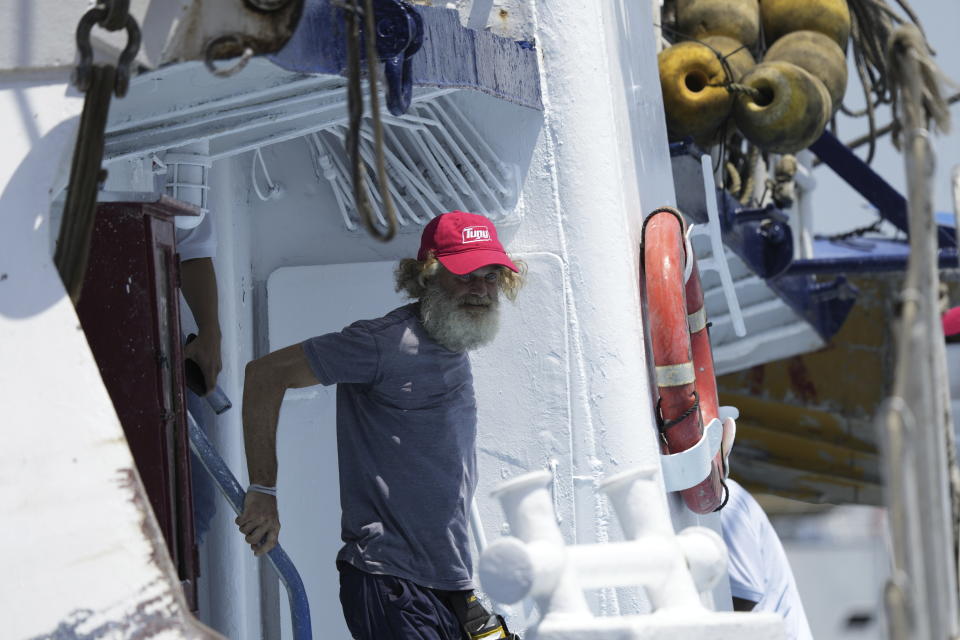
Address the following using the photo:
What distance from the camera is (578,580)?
2221 millimetres

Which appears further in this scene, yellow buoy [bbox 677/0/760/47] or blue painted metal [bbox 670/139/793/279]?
yellow buoy [bbox 677/0/760/47]

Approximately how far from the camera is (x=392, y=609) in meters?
2.97

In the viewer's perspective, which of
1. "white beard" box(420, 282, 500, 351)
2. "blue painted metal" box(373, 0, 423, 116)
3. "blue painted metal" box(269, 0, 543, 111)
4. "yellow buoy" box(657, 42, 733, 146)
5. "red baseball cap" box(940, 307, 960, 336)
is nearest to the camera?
"blue painted metal" box(269, 0, 543, 111)

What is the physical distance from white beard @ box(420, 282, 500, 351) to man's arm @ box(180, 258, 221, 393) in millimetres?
557

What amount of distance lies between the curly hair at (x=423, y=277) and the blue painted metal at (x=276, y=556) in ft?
1.99

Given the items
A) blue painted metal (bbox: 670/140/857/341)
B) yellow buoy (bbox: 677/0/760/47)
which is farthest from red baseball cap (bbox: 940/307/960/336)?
yellow buoy (bbox: 677/0/760/47)

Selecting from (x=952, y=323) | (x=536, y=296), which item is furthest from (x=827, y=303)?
(x=536, y=296)

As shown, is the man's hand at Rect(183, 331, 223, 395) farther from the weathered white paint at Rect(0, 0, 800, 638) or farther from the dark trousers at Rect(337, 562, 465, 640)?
the dark trousers at Rect(337, 562, 465, 640)

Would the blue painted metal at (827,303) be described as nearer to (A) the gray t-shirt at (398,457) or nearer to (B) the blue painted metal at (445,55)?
(B) the blue painted metal at (445,55)

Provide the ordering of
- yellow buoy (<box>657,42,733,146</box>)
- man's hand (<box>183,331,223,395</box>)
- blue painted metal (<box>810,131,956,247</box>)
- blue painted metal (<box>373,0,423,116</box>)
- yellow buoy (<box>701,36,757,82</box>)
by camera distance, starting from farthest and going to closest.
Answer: blue painted metal (<box>810,131,956,247</box>), yellow buoy (<box>701,36,757,82</box>), yellow buoy (<box>657,42,733,146</box>), man's hand (<box>183,331,223,395</box>), blue painted metal (<box>373,0,423,116</box>)

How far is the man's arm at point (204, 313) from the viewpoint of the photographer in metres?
3.30

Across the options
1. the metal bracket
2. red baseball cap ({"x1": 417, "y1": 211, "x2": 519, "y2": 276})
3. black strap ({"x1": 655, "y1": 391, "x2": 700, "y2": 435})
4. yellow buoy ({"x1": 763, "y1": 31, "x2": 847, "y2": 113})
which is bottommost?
the metal bracket

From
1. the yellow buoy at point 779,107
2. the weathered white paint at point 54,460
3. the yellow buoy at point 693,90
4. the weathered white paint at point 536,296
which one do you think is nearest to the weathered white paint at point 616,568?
the weathered white paint at point 54,460

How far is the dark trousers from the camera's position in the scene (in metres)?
2.96
